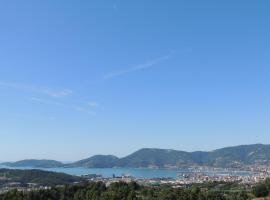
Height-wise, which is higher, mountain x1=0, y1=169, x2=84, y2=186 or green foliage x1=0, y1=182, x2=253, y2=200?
mountain x1=0, y1=169, x2=84, y2=186

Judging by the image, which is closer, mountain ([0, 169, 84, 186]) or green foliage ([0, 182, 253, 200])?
green foliage ([0, 182, 253, 200])

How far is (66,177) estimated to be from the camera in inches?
6112

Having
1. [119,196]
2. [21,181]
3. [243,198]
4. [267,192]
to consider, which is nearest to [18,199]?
[119,196]

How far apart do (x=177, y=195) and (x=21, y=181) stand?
102 m

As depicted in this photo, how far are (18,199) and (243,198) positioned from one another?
39.5 metres

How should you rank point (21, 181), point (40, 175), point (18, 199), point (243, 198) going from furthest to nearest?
1. point (40, 175)
2. point (21, 181)
3. point (243, 198)
4. point (18, 199)

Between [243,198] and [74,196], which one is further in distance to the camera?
[243,198]

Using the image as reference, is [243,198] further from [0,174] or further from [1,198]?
[0,174]

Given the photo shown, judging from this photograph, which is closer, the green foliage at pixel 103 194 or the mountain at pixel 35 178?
the green foliage at pixel 103 194

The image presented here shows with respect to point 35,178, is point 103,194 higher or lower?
lower

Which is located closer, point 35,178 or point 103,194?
point 103,194

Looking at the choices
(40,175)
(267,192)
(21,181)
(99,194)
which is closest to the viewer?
(99,194)

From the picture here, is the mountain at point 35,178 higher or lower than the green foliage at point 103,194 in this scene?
higher

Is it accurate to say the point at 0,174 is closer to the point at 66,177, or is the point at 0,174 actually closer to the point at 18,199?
the point at 66,177
